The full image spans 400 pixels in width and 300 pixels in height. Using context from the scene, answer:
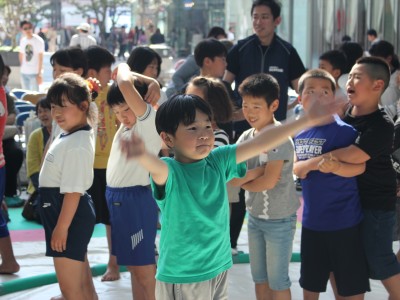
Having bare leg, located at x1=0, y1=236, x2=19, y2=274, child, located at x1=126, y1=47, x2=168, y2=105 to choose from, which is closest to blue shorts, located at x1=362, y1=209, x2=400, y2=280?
child, located at x1=126, y1=47, x2=168, y2=105

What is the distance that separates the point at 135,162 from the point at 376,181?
118 centimetres

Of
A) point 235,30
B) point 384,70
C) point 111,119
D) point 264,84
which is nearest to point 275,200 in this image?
point 264,84

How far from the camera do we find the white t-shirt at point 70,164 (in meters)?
3.76

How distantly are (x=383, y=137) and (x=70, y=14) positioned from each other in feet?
118

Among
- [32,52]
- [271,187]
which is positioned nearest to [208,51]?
[271,187]

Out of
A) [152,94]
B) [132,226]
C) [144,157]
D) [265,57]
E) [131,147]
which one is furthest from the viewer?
[265,57]

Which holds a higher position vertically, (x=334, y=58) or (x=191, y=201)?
(x=334, y=58)

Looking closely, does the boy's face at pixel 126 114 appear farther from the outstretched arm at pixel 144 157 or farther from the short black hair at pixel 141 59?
the outstretched arm at pixel 144 157

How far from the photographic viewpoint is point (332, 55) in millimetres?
6477

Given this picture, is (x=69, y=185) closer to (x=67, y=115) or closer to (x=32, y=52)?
(x=67, y=115)

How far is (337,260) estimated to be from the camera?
12.5 feet

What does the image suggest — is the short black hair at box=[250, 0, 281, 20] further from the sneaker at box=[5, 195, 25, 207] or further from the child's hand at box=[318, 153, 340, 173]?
the sneaker at box=[5, 195, 25, 207]

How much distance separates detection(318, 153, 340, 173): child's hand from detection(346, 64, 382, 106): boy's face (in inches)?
14.6

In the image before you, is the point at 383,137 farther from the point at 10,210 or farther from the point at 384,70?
the point at 10,210
